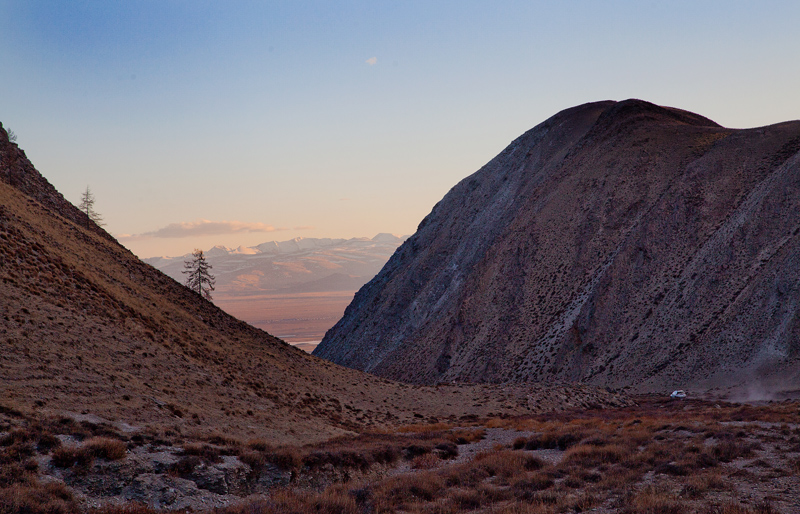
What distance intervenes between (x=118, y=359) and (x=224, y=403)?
512 centimetres

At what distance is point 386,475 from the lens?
16125mm

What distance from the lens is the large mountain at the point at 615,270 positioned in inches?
1676

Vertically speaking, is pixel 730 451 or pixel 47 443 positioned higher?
pixel 47 443

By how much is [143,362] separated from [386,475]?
14.4m

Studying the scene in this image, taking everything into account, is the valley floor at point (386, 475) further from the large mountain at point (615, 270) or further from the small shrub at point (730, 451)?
the large mountain at point (615, 270)

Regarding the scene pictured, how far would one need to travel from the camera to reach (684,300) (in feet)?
154

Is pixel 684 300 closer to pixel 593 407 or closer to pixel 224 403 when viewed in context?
pixel 593 407

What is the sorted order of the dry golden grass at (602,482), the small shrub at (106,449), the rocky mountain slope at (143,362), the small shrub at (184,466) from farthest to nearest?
the rocky mountain slope at (143,362)
the small shrub at (184,466)
the small shrub at (106,449)
the dry golden grass at (602,482)

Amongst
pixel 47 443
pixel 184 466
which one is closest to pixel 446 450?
pixel 184 466

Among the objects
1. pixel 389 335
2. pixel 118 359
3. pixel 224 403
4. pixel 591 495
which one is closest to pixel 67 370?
pixel 118 359

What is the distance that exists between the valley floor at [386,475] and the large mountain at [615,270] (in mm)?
27260

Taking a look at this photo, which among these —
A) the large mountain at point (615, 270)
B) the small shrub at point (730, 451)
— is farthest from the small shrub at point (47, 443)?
the large mountain at point (615, 270)

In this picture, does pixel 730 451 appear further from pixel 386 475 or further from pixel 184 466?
pixel 184 466

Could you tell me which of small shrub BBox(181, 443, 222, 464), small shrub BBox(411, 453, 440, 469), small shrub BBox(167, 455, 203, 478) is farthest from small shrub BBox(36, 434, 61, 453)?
small shrub BBox(411, 453, 440, 469)
